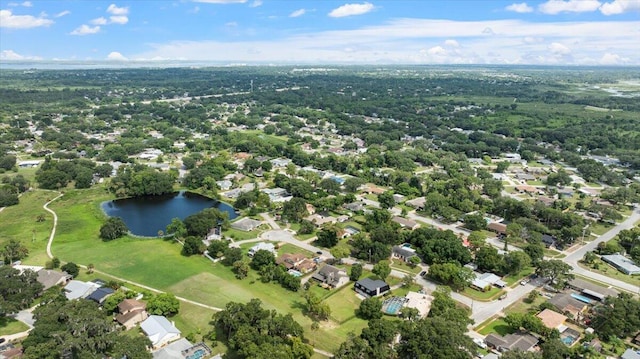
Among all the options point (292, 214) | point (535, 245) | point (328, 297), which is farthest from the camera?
point (292, 214)

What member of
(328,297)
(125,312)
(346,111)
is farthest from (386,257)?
(346,111)

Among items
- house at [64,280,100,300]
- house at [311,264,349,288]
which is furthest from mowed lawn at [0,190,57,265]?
house at [311,264,349,288]

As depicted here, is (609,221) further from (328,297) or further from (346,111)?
(346,111)

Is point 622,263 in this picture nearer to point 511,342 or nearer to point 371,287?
point 511,342

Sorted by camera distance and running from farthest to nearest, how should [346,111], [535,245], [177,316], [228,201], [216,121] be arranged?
[346,111] → [216,121] → [228,201] → [535,245] → [177,316]

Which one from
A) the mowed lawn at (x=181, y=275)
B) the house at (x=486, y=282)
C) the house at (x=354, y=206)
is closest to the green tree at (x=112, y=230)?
the mowed lawn at (x=181, y=275)

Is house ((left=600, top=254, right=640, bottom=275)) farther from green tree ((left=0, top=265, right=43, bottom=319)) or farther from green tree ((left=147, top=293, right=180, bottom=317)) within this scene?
green tree ((left=0, top=265, right=43, bottom=319))
